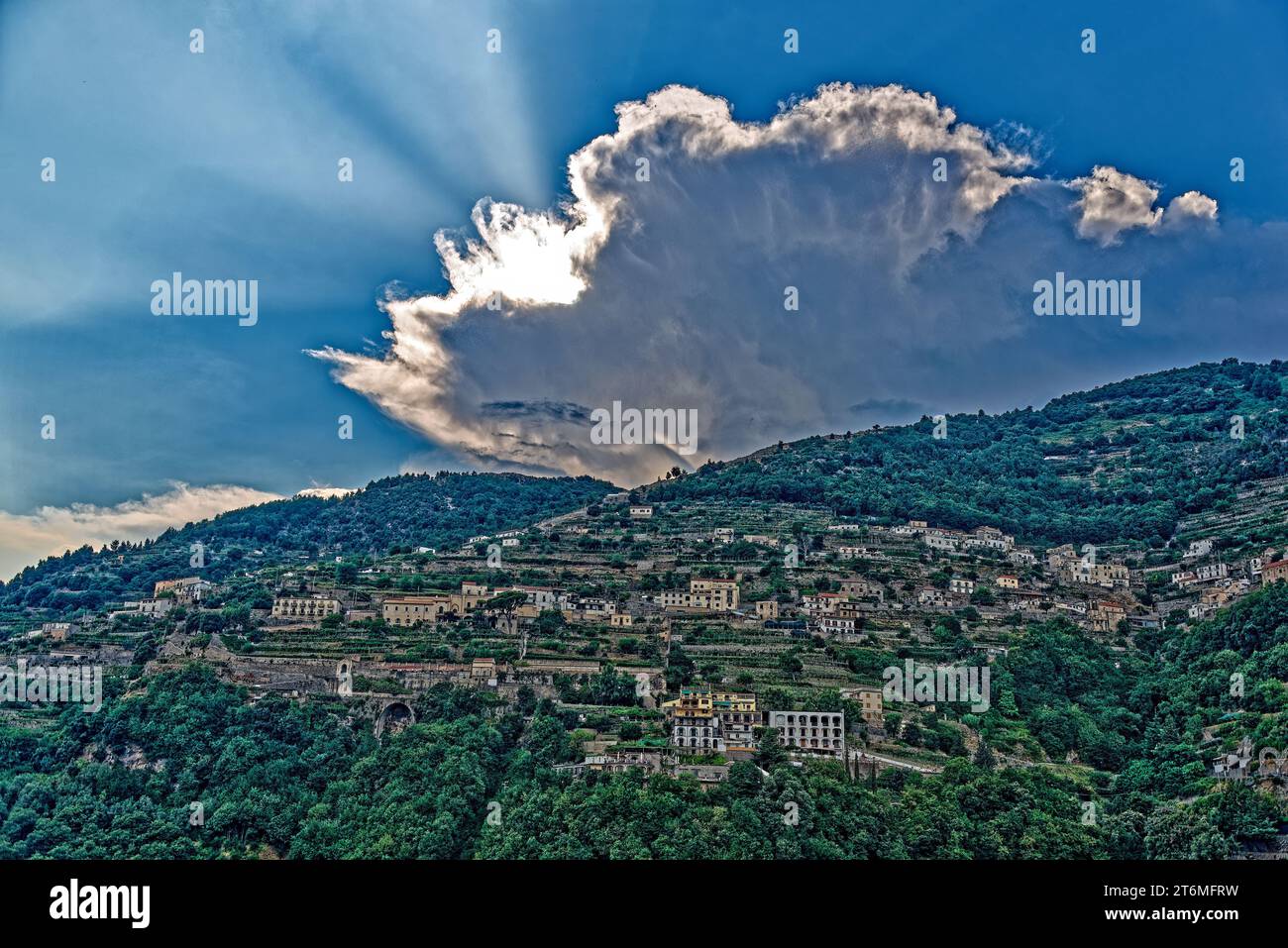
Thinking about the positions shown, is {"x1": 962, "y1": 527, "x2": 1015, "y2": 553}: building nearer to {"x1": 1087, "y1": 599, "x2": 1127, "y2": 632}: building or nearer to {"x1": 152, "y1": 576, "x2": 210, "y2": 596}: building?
{"x1": 1087, "y1": 599, "x2": 1127, "y2": 632}: building

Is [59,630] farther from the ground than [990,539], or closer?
closer

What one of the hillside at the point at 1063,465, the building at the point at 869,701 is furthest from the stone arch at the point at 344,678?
the hillside at the point at 1063,465

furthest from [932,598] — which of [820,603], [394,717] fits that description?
[394,717]

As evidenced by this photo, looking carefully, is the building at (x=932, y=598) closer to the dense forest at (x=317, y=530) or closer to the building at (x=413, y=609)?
the building at (x=413, y=609)

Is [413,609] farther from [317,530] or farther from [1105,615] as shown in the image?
[317,530]

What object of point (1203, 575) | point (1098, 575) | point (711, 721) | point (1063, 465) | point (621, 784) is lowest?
point (621, 784)
